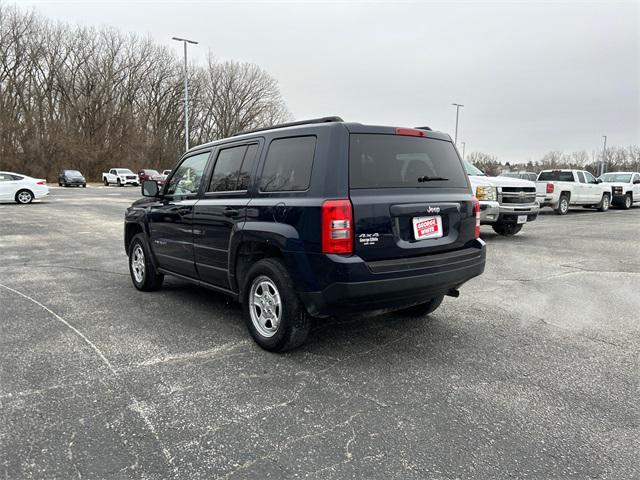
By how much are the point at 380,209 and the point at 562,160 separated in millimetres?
103403

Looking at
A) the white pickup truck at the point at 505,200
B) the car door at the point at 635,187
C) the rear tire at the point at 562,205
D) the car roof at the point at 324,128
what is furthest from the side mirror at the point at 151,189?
the car door at the point at 635,187

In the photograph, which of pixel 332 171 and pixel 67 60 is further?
pixel 67 60

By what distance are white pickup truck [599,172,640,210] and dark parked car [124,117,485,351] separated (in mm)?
21771

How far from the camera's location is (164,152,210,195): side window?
5094mm

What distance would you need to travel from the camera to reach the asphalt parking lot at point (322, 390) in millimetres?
2537

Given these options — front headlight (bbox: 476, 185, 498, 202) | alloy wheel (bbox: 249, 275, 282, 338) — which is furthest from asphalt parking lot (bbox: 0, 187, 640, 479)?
front headlight (bbox: 476, 185, 498, 202)

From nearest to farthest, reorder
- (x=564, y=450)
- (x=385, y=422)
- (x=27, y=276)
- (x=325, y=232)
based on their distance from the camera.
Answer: (x=564, y=450), (x=385, y=422), (x=325, y=232), (x=27, y=276)

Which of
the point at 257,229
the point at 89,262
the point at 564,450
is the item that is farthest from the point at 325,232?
the point at 89,262

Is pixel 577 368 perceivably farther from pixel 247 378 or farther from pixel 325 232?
pixel 247 378

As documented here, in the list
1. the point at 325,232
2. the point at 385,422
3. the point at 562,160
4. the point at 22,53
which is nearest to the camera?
the point at 385,422

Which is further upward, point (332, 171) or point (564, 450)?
point (332, 171)

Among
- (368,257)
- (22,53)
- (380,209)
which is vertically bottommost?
(368,257)

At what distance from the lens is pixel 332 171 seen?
11.6 ft

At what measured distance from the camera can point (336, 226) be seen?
343 centimetres
